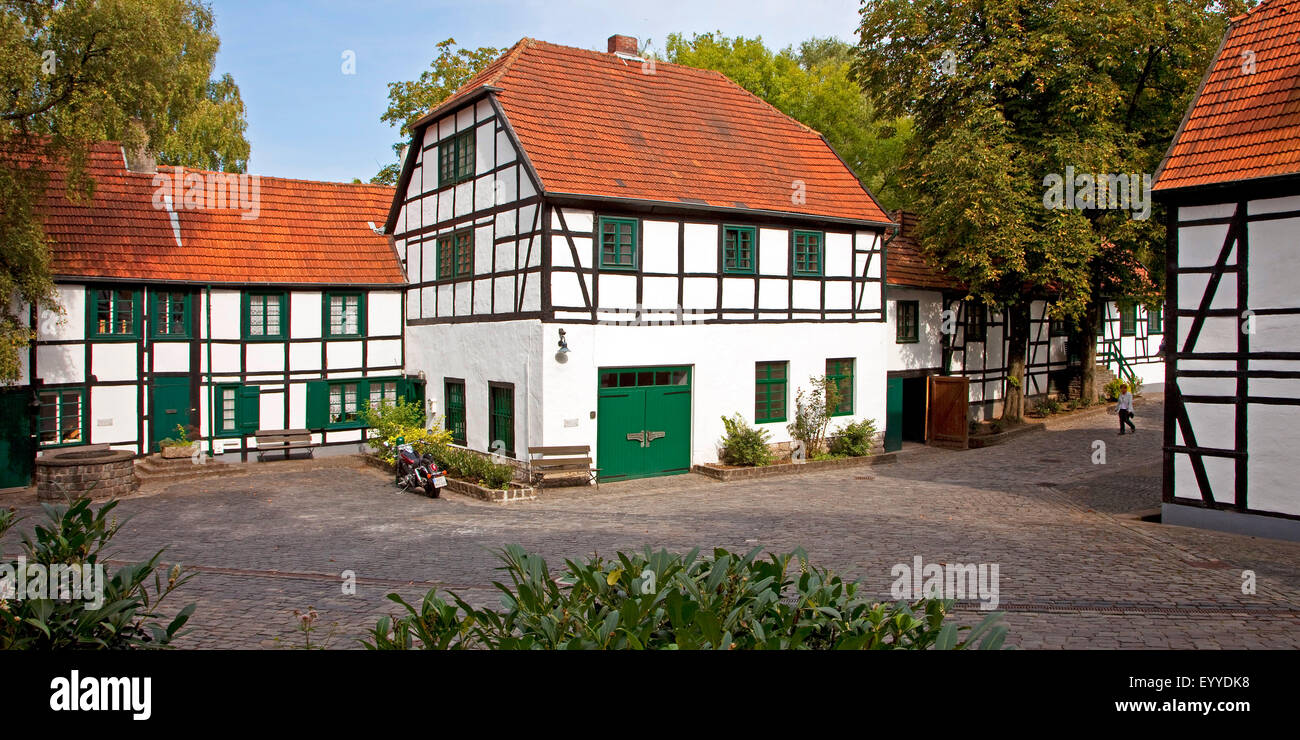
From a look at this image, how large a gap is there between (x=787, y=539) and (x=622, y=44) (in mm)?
15828

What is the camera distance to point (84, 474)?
16.8 metres

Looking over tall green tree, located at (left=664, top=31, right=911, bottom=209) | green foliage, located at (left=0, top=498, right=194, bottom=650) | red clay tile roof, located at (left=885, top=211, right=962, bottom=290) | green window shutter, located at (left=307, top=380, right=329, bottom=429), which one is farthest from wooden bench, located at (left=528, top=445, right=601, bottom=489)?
tall green tree, located at (left=664, top=31, right=911, bottom=209)

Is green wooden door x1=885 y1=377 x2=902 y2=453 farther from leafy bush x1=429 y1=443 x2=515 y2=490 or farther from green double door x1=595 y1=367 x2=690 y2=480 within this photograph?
leafy bush x1=429 y1=443 x2=515 y2=490

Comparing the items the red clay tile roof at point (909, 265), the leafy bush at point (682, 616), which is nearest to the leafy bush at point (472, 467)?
the red clay tile roof at point (909, 265)

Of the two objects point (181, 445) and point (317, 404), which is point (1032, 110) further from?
point (181, 445)

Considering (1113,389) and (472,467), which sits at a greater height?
(1113,389)

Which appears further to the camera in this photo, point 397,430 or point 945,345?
point 945,345

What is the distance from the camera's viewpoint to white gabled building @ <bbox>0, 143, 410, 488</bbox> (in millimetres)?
19047

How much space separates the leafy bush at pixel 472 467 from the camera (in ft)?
56.4

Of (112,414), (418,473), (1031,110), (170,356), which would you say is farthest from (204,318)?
(1031,110)

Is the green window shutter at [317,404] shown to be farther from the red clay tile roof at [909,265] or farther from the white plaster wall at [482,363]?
the red clay tile roof at [909,265]

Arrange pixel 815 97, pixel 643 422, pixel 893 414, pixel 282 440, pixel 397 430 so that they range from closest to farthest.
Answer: pixel 643 422 → pixel 397 430 → pixel 282 440 → pixel 893 414 → pixel 815 97

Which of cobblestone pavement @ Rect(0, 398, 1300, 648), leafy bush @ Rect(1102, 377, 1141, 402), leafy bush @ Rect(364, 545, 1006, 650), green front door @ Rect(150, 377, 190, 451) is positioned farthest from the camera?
leafy bush @ Rect(1102, 377, 1141, 402)

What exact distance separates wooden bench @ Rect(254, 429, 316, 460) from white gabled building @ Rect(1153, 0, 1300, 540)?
18.0 metres
